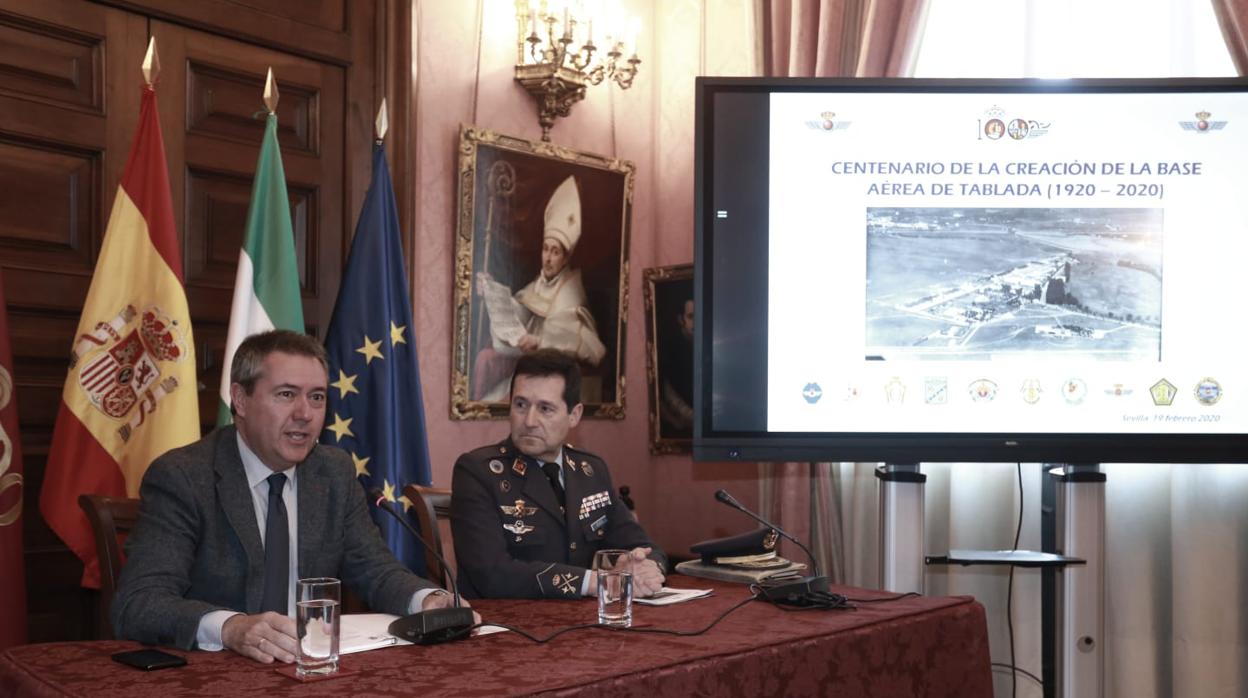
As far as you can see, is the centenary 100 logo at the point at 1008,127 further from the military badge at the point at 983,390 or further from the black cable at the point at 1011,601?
the black cable at the point at 1011,601

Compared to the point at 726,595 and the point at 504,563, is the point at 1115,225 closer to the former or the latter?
the point at 726,595

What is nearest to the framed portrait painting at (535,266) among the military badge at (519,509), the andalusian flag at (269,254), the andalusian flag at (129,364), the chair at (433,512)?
the andalusian flag at (269,254)

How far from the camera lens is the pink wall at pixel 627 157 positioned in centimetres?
431

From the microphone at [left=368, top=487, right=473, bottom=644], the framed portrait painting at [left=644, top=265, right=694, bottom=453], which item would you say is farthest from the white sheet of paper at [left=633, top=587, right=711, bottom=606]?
the framed portrait painting at [left=644, top=265, right=694, bottom=453]

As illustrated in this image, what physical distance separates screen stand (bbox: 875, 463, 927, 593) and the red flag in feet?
7.81

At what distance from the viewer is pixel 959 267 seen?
3.63 m

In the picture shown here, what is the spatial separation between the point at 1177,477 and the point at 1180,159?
1.07 m

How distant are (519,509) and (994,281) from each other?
1.64m

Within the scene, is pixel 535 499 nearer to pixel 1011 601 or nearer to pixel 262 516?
pixel 262 516

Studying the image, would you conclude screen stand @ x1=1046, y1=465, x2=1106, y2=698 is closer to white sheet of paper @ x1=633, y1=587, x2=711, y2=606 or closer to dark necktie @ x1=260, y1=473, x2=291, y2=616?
white sheet of paper @ x1=633, y1=587, x2=711, y2=606

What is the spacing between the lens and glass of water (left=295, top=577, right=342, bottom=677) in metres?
1.81

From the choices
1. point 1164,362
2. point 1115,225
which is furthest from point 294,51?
point 1164,362

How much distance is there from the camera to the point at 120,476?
3240 millimetres

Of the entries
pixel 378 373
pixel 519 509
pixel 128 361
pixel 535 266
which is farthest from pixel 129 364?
pixel 535 266
